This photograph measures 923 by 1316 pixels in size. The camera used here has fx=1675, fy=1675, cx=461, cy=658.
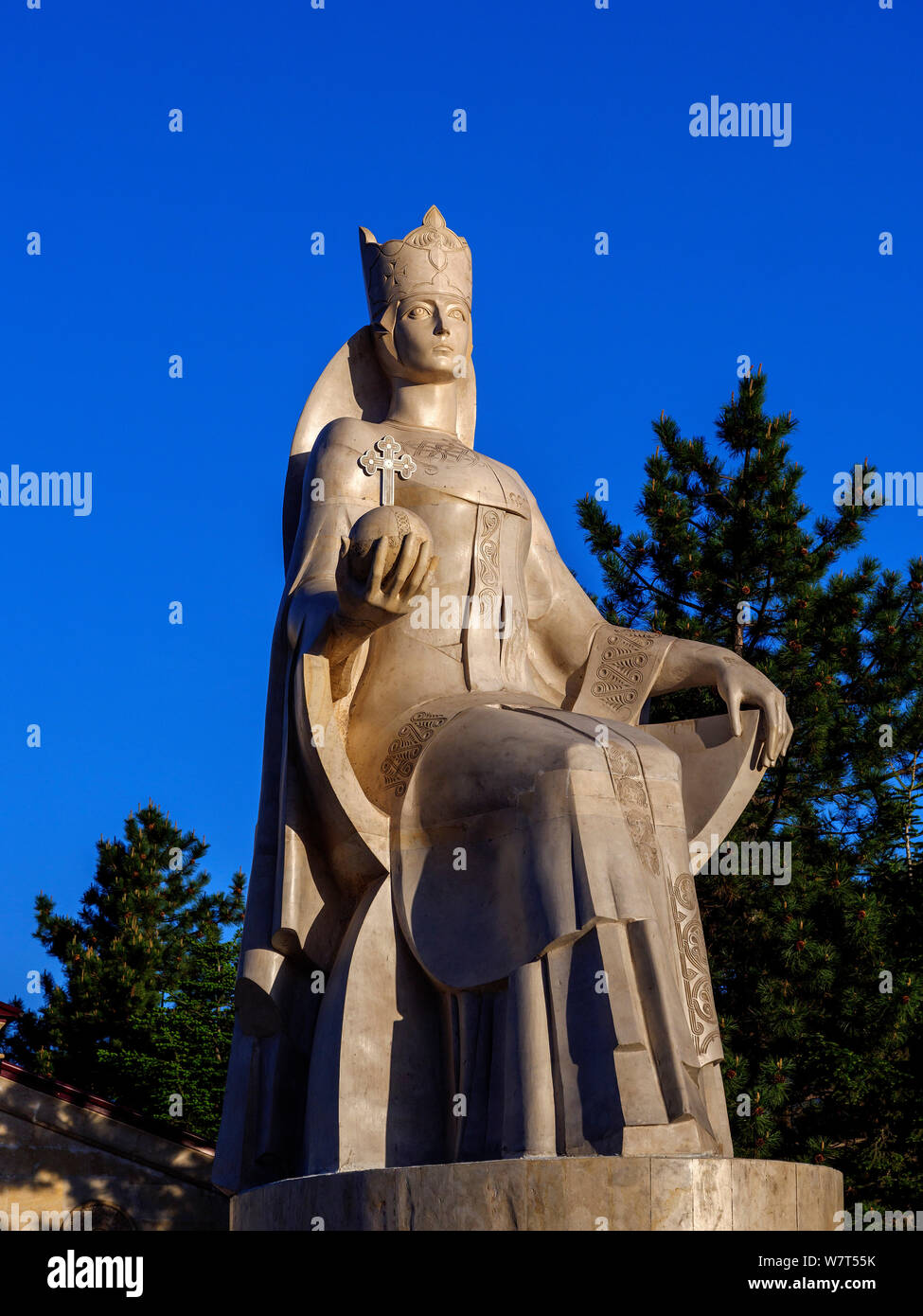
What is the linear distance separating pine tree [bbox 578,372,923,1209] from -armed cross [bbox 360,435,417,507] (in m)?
6.87

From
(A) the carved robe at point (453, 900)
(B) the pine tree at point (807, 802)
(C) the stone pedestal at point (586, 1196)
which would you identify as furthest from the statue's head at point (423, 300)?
(B) the pine tree at point (807, 802)

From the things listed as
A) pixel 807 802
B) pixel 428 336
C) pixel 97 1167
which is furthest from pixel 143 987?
pixel 428 336

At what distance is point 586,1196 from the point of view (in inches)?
215

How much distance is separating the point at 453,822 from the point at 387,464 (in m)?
1.82

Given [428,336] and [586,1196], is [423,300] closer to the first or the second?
[428,336]

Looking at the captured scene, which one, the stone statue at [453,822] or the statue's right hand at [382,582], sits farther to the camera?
the statue's right hand at [382,582]

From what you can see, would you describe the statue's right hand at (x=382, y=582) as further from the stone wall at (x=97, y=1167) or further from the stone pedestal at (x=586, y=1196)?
the stone wall at (x=97, y=1167)

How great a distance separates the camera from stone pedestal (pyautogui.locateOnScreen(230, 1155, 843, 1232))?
543 cm

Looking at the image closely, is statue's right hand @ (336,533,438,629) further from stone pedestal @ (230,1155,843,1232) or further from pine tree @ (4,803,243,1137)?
pine tree @ (4,803,243,1137)

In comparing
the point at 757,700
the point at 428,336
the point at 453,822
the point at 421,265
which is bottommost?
the point at 453,822

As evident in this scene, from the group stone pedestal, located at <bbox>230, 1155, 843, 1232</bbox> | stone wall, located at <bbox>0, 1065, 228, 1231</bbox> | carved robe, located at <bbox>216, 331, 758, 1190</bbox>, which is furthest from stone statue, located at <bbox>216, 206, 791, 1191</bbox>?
stone wall, located at <bbox>0, 1065, 228, 1231</bbox>

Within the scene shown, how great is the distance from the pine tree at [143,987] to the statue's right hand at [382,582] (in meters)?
14.3

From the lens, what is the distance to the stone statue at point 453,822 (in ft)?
19.8
